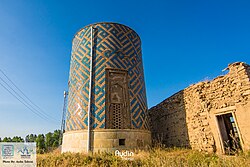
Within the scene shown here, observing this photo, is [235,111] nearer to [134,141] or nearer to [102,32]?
[134,141]

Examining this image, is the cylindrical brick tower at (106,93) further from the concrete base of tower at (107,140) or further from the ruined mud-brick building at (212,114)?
the ruined mud-brick building at (212,114)

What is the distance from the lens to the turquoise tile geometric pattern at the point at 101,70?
9188 mm

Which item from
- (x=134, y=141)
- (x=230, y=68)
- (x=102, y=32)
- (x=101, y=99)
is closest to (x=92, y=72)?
(x=101, y=99)

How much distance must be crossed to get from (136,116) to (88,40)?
5.79m

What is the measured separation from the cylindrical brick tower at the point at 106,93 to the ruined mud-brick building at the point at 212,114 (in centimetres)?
174

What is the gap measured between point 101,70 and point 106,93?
1.49m

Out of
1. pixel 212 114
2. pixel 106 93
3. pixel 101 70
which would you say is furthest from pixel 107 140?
pixel 212 114

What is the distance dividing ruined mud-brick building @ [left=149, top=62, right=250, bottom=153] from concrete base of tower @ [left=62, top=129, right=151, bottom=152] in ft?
7.96

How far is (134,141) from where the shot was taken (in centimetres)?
876

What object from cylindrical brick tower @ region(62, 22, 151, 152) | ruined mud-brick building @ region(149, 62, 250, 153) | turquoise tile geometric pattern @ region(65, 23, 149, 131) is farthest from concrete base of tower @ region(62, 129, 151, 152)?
ruined mud-brick building @ region(149, 62, 250, 153)

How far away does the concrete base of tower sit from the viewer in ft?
27.2

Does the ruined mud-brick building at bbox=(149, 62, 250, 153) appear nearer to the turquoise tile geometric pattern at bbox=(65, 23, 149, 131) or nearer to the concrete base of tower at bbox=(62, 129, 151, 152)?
the turquoise tile geometric pattern at bbox=(65, 23, 149, 131)

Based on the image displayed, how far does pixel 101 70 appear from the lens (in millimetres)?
9875

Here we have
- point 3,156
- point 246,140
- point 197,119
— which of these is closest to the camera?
point 3,156
